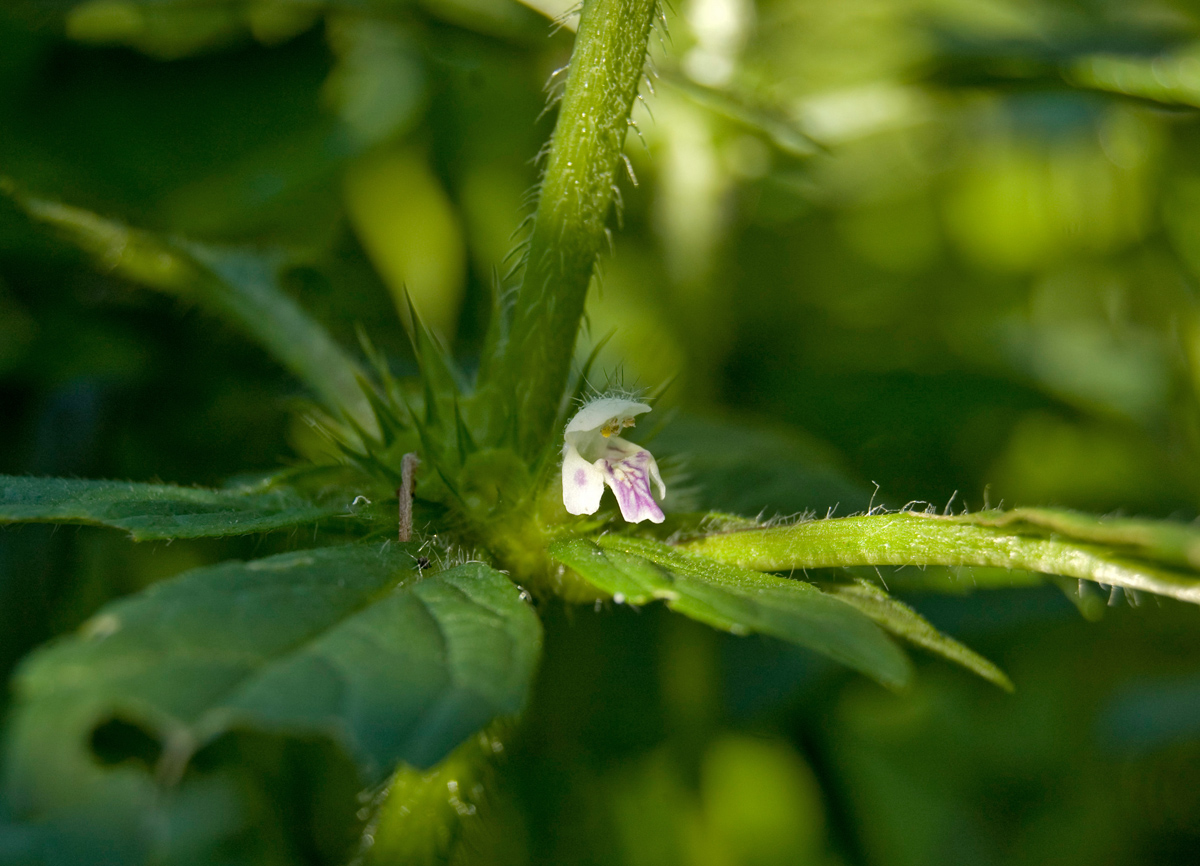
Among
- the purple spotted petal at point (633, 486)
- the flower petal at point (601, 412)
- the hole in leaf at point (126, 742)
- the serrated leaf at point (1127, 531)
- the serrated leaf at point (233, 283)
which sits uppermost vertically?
the serrated leaf at point (1127, 531)

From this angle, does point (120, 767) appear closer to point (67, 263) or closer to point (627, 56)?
point (627, 56)

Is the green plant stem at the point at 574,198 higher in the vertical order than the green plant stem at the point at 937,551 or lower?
higher

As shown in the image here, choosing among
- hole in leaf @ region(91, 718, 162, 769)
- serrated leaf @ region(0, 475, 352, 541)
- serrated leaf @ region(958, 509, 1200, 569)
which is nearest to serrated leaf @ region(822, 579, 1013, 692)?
serrated leaf @ region(958, 509, 1200, 569)

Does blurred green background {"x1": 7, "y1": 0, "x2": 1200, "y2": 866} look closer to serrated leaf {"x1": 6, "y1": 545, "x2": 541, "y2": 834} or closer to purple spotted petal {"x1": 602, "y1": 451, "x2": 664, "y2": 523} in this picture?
purple spotted petal {"x1": 602, "y1": 451, "x2": 664, "y2": 523}

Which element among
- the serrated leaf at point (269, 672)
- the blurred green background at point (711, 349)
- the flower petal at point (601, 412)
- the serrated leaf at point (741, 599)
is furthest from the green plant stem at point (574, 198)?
the blurred green background at point (711, 349)

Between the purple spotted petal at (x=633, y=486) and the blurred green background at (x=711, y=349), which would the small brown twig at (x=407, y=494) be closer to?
the purple spotted petal at (x=633, y=486)

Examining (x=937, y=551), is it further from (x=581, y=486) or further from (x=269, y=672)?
(x=269, y=672)
